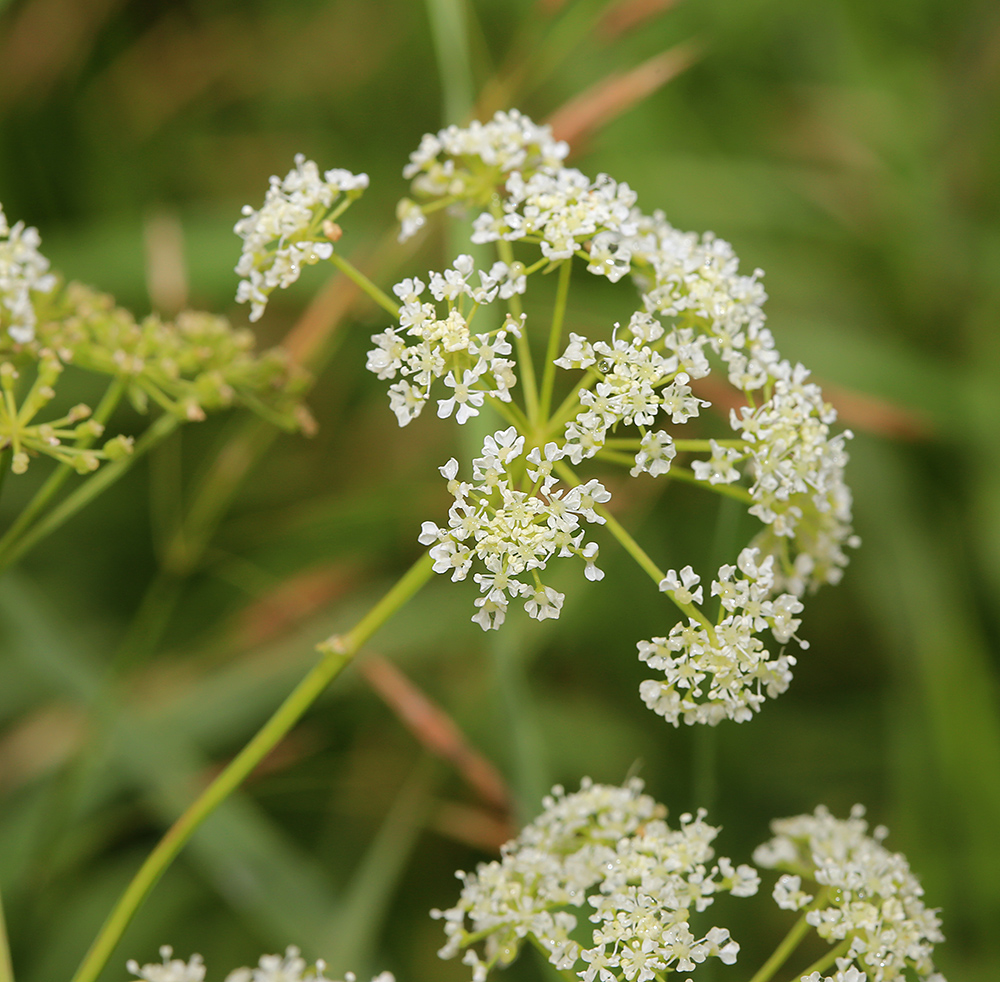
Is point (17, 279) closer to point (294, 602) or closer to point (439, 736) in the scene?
point (439, 736)

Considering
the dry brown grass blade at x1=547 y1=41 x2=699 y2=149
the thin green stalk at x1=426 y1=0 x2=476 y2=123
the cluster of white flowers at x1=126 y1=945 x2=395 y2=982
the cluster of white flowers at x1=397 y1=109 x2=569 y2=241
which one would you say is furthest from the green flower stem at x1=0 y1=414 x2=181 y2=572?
the dry brown grass blade at x1=547 y1=41 x2=699 y2=149

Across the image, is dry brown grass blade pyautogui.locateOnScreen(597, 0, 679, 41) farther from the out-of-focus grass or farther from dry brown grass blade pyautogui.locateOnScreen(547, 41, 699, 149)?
the out-of-focus grass

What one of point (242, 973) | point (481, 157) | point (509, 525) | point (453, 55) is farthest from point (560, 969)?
point (453, 55)

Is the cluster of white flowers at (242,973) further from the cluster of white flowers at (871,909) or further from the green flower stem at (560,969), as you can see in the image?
the cluster of white flowers at (871,909)

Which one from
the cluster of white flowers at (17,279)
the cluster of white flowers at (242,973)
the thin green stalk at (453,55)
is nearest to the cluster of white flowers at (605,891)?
the cluster of white flowers at (242,973)

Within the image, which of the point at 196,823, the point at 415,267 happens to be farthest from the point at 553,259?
the point at 415,267

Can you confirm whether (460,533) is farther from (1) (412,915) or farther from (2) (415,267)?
(2) (415,267)
